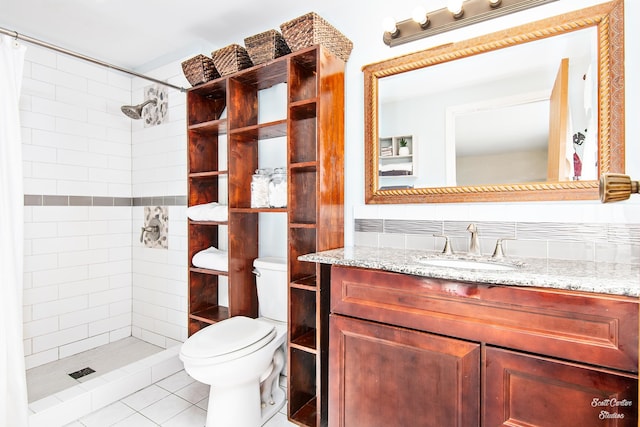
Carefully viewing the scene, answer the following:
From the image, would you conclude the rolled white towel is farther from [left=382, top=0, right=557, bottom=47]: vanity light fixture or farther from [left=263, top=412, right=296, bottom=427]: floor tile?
[left=263, top=412, right=296, bottom=427]: floor tile

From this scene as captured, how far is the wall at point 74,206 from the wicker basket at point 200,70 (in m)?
1.05

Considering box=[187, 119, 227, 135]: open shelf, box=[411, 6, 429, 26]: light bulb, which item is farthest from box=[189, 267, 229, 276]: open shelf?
box=[411, 6, 429, 26]: light bulb

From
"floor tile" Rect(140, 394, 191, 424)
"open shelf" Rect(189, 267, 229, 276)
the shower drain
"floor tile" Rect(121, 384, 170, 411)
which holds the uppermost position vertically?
"open shelf" Rect(189, 267, 229, 276)

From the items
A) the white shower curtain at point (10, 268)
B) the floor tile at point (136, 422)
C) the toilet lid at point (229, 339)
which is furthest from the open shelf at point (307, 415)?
the white shower curtain at point (10, 268)

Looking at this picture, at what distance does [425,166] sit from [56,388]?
8.47 feet

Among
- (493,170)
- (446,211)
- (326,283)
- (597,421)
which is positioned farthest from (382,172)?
(597,421)

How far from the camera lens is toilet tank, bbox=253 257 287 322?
2.00 m

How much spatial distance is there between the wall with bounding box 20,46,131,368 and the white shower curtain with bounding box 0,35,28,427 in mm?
942

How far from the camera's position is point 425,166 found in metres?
1.74

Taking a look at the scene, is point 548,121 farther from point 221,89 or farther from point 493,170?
point 221,89

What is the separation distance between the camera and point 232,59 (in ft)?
6.67

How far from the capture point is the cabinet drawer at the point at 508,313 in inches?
37.0

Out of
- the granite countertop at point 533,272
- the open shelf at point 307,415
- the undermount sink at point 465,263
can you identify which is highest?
the granite countertop at point 533,272

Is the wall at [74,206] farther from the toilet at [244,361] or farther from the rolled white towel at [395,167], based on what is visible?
the rolled white towel at [395,167]
